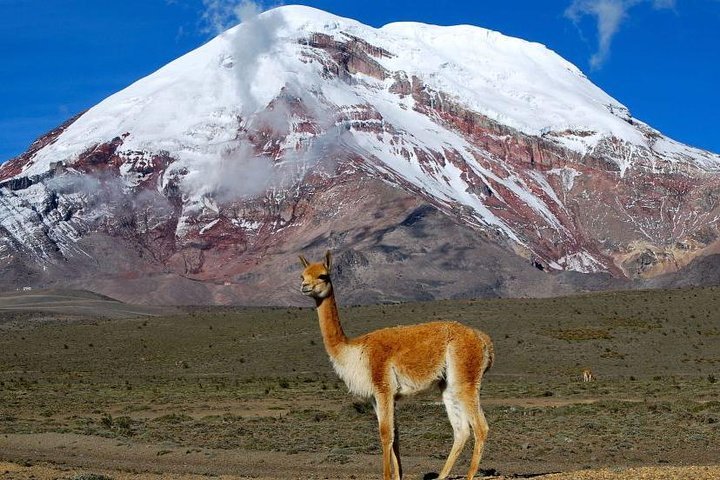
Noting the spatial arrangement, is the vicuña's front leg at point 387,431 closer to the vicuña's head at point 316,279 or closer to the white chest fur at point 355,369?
the white chest fur at point 355,369

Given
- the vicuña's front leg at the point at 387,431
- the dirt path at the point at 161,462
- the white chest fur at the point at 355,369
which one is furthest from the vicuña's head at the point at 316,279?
the dirt path at the point at 161,462

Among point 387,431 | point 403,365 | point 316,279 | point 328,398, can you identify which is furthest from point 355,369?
point 328,398

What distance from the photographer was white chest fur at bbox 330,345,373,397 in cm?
1504

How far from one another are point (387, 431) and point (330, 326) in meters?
1.69

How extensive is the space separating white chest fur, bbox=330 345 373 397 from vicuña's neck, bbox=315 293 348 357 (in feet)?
0.40

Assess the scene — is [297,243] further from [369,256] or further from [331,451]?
[331,451]

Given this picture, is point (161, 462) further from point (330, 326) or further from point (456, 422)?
point (456, 422)

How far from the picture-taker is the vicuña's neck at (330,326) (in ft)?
50.0

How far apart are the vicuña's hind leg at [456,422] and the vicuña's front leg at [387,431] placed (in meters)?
0.76

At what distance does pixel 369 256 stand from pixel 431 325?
148264 mm

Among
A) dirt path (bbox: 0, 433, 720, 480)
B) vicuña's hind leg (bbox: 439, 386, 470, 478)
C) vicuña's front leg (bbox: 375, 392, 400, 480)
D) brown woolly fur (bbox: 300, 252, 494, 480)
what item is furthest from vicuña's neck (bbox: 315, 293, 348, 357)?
dirt path (bbox: 0, 433, 720, 480)

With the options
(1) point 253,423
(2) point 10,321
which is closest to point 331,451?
(1) point 253,423

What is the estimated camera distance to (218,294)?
167 m

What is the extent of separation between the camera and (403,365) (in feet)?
49.3
